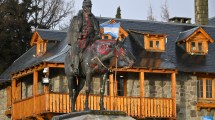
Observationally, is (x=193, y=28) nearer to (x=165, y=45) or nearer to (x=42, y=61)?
(x=165, y=45)

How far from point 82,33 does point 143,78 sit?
20012 mm

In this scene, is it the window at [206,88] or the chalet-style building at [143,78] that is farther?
the window at [206,88]

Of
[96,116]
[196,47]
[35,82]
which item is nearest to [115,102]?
[35,82]

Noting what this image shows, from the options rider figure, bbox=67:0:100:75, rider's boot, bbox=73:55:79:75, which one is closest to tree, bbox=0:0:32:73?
rider figure, bbox=67:0:100:75

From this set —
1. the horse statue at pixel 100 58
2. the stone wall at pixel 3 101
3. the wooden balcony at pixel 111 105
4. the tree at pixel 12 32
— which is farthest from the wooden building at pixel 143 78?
the horse statue at pixel 100 58

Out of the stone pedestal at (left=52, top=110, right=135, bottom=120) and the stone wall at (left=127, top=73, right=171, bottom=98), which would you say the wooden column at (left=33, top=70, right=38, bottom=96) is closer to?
the stone wall at (left=127, top=73, right=171, bottom=98)

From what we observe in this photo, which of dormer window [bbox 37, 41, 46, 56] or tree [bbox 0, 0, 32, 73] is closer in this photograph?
dormer window [bbox 37, 41, 46, 56]

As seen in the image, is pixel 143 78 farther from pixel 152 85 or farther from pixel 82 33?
pixel 82 33

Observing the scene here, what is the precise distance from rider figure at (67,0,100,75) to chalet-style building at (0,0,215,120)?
17.7m

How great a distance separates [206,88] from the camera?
4162 cm

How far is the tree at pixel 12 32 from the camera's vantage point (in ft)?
172

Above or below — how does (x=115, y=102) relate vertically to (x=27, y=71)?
below

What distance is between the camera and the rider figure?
18703 millimetres

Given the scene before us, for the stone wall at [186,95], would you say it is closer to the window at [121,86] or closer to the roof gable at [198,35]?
the roof gable at [198,35]
